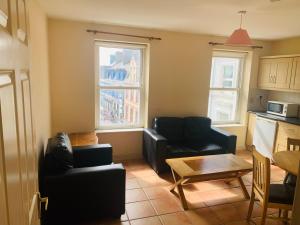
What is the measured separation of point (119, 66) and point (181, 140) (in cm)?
176

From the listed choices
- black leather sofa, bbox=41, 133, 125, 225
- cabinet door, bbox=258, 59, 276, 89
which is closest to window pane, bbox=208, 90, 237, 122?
cabinet door, bbox=258, 59, 276, 89

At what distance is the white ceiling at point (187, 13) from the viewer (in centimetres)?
241

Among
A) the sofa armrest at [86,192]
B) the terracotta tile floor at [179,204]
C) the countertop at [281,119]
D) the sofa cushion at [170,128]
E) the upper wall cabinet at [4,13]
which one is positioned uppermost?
the upper wall cabinet at [4,13]

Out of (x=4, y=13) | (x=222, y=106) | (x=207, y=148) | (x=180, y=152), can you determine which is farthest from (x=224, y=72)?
(x=4, y=13)

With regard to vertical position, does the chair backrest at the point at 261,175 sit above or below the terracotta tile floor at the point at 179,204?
above

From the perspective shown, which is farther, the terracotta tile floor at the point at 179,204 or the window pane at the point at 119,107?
the window pane at the point at 119,107

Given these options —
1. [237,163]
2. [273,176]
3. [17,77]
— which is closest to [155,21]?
[237,163]

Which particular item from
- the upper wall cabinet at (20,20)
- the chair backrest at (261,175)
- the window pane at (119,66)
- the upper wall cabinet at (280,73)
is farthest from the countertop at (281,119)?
the upper wall cabinet at (20,20)

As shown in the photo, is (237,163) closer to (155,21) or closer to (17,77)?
(155,21)

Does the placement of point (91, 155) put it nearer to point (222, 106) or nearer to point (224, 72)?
point (222, 106)

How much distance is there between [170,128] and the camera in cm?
397

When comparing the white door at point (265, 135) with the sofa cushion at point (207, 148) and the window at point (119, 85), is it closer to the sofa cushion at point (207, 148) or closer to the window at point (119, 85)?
the sofa cushion at point (207, 148)

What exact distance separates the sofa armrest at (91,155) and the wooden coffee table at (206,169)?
861mm

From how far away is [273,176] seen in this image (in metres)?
3.59
